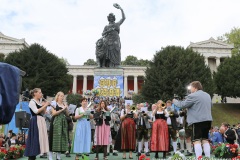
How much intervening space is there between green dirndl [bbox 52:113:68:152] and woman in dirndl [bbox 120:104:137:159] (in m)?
2.22

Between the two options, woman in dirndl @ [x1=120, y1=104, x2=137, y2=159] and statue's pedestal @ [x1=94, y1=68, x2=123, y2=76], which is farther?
statue's pedestal @ [x1=94, y1=68, x2=123, y2=76]

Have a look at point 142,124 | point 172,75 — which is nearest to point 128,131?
point 142,124

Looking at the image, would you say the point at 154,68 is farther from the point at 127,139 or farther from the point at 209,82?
the point at 127,139

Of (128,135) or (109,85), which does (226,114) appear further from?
Answer: (128,135)

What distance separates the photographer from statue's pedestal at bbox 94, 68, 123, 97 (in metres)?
24.3

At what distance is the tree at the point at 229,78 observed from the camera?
44719 millimetres

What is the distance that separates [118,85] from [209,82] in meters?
21.2

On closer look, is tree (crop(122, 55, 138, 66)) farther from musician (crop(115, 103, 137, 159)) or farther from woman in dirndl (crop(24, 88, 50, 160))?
woman in dirndl (crop(24, 88, 50, 160))

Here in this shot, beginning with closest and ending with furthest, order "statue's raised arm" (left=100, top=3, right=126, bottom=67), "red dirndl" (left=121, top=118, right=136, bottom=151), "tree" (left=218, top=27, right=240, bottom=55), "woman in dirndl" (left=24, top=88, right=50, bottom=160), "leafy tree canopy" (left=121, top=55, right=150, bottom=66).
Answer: "woman in dirndl" (left=24, top=88, right=50, bottom=160) → "red dirndl" (left=121, top=118, right=136, bottom=151) → "statue's raised arm" (left=100, top=3, right=126, bottom=67) → "tree" (left=218, top=27, right=240, bottom=55) → "leafy tree canopy" (left=121, top=55, right=150, bottom=66)

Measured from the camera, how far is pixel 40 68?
47.0m

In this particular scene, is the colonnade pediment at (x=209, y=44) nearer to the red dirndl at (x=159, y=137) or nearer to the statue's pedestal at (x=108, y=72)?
the statue's pedestal at (x=108, y=72)

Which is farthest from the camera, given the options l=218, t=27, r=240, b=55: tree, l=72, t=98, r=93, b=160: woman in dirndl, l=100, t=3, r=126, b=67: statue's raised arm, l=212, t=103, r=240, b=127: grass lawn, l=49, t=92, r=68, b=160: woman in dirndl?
l=218, t=27, r=240, b=55: tree

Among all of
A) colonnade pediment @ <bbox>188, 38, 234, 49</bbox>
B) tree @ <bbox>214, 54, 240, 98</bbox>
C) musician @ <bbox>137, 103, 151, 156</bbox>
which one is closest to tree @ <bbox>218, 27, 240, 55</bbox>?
colonnade pediment @ <bbox>188, 38, 234, 49</bbox>

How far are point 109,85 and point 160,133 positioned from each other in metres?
15.4
